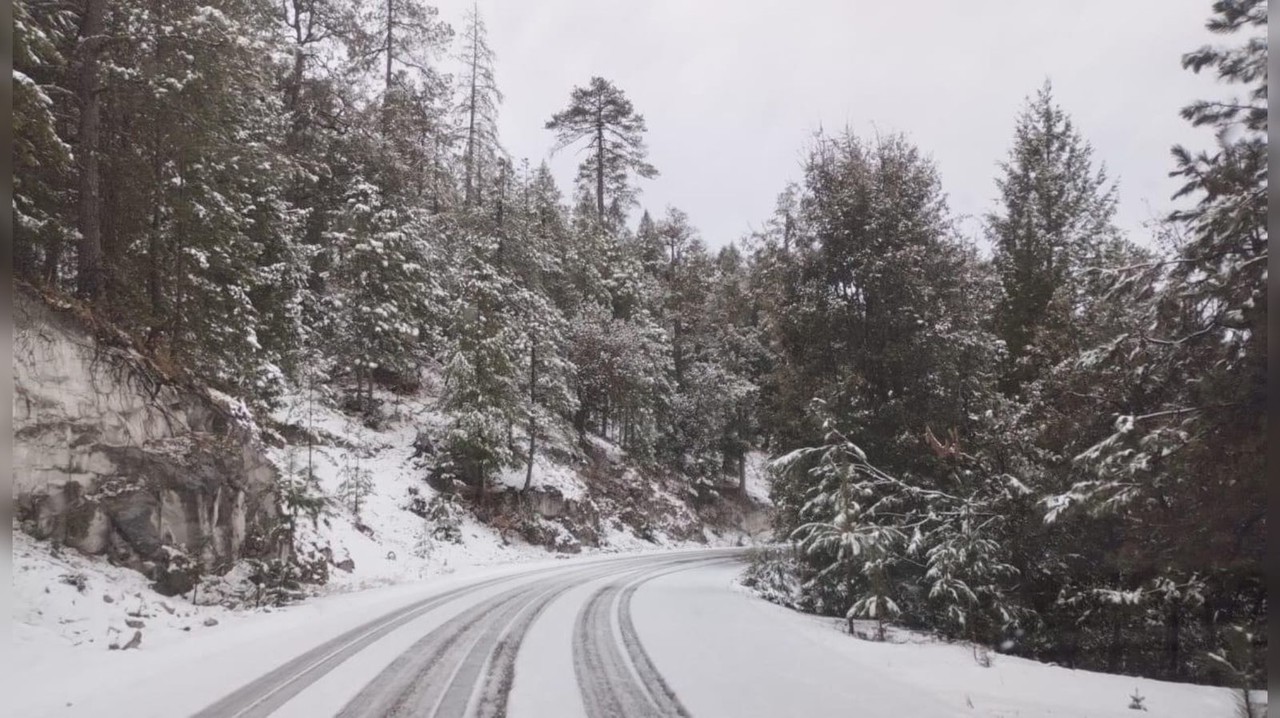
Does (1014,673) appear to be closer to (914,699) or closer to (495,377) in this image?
(914,699)

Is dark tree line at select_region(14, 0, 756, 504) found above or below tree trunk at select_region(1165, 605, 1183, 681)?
above

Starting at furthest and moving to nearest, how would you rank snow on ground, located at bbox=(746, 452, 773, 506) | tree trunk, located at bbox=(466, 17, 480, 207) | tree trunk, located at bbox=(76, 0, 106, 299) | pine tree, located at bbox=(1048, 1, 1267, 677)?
snow on ground, located at bbox=(746, 452, 773, 506) < tree trunk, located at bbox=(466, 17, 480, 207) < tree trunk, located at bbox=(76, 0, 106, 299) < pine tree, located at bbox=(1048, 1, 1267, 677)

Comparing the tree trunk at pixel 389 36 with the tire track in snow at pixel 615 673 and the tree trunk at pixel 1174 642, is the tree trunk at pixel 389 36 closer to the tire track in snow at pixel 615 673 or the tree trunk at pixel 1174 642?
the tire track in snow at pixel 615 673

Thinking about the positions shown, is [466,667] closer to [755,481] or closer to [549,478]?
[549,478]

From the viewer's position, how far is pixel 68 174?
10781mm

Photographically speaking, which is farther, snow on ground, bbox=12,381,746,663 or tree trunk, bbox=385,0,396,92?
tree trunk, bbox=385,0,396,92

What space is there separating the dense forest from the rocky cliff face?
109 cm

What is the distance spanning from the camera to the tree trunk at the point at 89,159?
34.2ft

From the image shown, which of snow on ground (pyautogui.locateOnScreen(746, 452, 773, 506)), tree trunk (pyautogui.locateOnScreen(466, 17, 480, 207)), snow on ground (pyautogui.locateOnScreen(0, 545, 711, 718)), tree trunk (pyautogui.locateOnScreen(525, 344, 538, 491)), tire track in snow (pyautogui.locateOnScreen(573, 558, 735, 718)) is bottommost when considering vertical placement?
tire track in snow (pyautogui.locateOnScreen(573, 558, 735, 718))

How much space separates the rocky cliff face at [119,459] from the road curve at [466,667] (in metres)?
3.34

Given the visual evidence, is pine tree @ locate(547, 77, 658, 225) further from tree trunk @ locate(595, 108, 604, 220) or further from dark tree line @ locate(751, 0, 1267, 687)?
dark tree line @ locate(751, 0, 1267, 687)

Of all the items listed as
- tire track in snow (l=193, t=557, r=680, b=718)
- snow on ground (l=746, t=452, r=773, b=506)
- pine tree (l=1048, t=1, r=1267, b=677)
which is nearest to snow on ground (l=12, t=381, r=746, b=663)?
tire track in snow (l=193, t=557, r=680, b=718)

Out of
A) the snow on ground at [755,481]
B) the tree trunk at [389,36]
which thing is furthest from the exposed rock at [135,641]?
the snow on ground at [755,481]

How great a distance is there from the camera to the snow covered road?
564 cm
